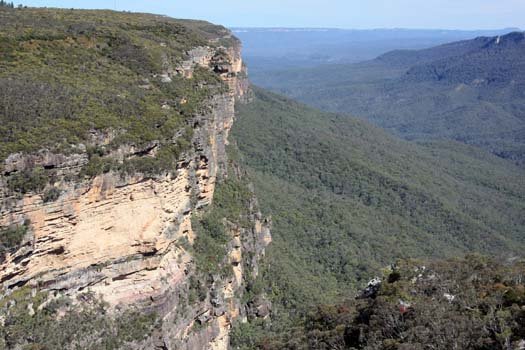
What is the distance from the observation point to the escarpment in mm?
17859

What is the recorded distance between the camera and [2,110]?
19.1 metres

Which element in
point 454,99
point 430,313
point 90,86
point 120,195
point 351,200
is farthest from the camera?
point 454,99

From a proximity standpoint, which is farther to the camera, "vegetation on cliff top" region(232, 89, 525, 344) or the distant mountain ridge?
the distant mountain ridge

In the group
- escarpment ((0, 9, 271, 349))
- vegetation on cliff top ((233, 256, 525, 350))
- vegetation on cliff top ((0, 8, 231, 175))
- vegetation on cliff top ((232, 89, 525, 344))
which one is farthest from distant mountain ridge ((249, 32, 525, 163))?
vegetation on cliff top ((233, 256, 525, 350))

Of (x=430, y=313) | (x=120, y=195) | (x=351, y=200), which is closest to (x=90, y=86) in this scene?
(x=120, y=195)

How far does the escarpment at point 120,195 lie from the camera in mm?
17859

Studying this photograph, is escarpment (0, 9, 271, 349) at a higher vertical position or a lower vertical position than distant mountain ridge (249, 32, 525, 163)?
higher

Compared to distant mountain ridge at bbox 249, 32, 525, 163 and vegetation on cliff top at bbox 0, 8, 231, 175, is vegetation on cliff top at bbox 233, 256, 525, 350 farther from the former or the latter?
distant mountain ridge at bbox 249, 32, 525, 163

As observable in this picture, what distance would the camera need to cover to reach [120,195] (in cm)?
2006

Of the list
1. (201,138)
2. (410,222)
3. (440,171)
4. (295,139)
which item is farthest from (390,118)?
(201,138)

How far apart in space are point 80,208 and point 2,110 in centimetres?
435

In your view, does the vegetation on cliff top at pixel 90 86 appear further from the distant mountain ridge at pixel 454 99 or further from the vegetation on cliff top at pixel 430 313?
the distant mountain ridge at pixel 454 99

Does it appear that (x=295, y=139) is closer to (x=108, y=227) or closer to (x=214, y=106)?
(x=214, y=106)

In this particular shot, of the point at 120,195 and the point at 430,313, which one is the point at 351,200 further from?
the point at 430,313
